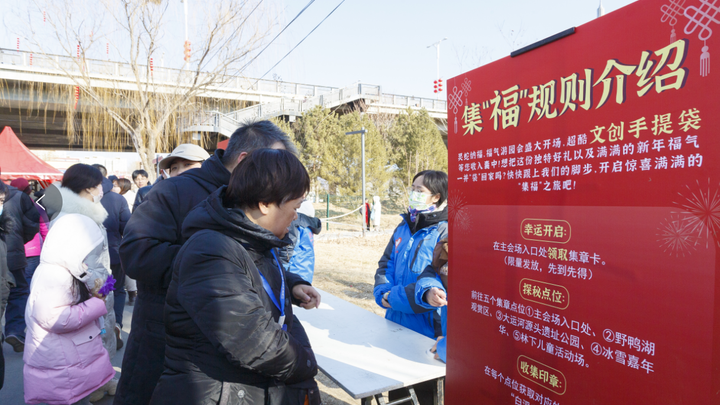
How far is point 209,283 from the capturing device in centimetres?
109

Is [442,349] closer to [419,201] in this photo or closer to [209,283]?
[419,201]

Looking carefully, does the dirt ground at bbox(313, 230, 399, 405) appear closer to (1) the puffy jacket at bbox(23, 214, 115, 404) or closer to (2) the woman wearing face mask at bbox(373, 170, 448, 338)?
(2) the woman wearing face mask at bbox(373, 170, 448, 338)

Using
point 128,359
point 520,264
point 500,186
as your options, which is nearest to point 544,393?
point 520,264

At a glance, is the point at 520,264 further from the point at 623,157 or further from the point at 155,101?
the point at 155,101

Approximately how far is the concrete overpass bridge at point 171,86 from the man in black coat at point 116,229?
6.27 metres

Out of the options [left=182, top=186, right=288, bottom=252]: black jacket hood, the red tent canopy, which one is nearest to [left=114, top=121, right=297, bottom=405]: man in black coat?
[left=182, top=186, right=288, bottom=252]: black jacket hood

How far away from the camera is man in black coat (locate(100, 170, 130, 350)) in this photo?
13.9 feet

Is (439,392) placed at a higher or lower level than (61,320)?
lower

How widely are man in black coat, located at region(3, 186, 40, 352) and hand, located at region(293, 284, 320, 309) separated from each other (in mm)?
3909

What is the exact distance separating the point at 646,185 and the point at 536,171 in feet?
1.12

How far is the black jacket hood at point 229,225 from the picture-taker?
1.18 meters

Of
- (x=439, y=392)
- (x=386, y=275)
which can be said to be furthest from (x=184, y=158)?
(x=439, y=392)

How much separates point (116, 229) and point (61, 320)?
249 cm

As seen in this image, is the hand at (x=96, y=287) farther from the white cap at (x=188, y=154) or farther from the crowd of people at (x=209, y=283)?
the white cap at (x=188, y=154)
